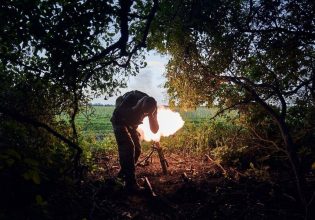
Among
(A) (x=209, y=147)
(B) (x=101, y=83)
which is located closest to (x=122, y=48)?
(B) (x=101, y=83)

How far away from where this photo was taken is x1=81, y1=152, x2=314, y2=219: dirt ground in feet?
21.7

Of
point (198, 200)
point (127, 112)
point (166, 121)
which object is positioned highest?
point (127, 112)

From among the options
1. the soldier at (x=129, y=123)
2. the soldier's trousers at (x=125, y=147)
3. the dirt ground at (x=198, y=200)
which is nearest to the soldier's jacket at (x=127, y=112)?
the soldier at (x=129, y=123)

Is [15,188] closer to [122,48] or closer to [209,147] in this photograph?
[122,48]

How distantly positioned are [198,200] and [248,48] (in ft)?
11.7

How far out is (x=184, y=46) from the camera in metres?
8.74

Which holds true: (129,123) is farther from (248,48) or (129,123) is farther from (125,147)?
Result: (248,48)

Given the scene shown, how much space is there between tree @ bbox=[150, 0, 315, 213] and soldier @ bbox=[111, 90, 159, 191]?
1612mm

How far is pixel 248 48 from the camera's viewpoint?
7.66m

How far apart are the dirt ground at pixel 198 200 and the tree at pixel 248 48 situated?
2.75ft

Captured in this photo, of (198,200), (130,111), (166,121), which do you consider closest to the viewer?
(198,200)

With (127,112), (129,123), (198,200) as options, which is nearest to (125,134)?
(129,123)

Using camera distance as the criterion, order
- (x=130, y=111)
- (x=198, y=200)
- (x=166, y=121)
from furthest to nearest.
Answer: (x=166, y=121) < (x=130, y=111) < (x=198, y=200)

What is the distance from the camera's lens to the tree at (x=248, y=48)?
6.97 meters
